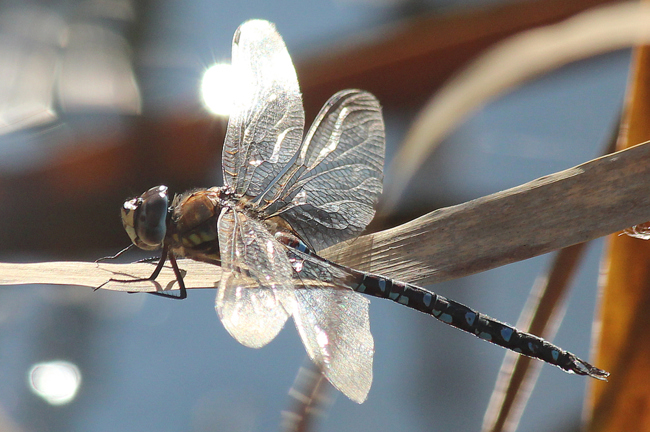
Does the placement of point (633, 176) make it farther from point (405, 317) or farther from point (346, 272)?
point (405, 317)

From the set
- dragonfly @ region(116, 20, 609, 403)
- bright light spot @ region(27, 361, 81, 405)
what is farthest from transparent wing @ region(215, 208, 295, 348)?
bright light spot @ region(27, 361, 81, 405)

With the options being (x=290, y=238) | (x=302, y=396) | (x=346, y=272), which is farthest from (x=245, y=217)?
(x=302, y=396)

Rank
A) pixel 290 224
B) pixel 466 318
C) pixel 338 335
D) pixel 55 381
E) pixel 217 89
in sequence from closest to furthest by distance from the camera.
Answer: pixel 338 335
pixel 466 318
pixel 290 224
pixel 55 381
pixel 217 89

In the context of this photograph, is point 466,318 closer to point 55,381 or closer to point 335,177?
point 335,177

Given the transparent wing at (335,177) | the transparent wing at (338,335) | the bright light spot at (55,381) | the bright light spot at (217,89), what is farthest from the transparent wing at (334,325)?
the bright light spot at (217,89)

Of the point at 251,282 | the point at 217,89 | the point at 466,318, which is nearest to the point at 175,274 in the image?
the point at 251,282
